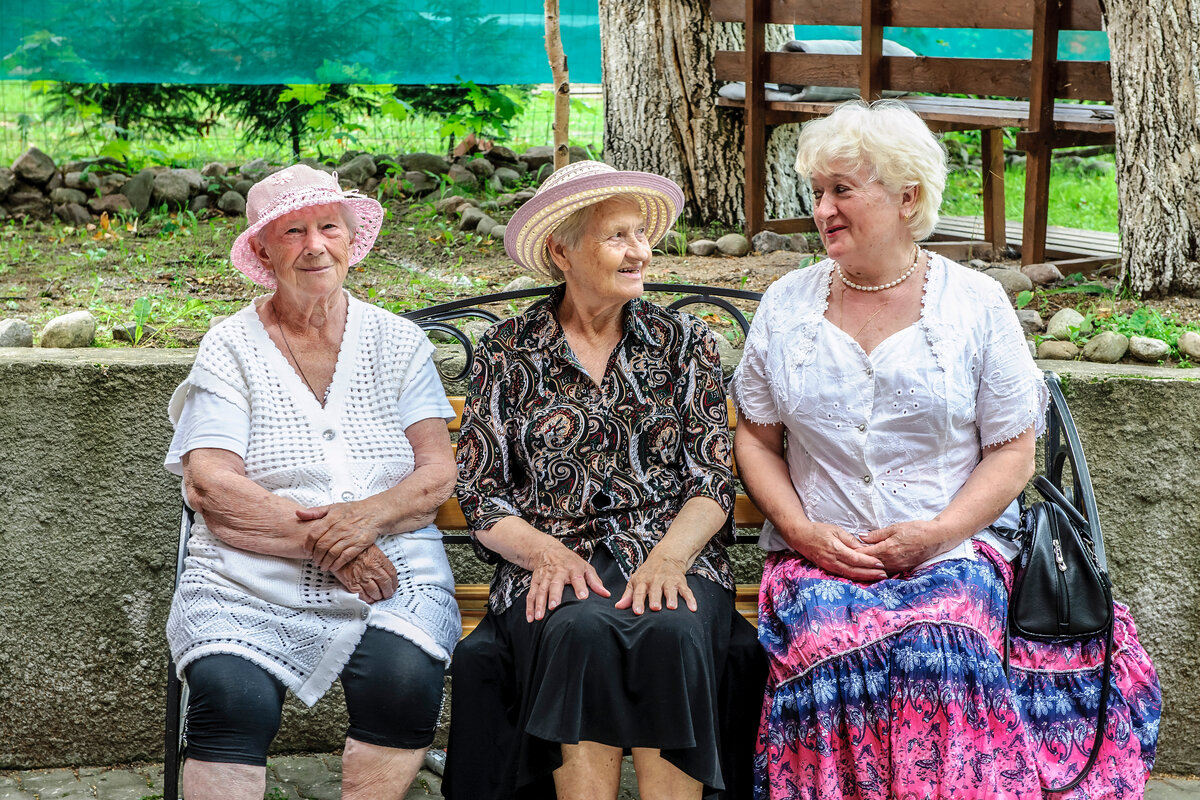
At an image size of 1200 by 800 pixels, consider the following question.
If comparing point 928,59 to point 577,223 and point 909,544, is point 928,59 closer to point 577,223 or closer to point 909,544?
point 577,223

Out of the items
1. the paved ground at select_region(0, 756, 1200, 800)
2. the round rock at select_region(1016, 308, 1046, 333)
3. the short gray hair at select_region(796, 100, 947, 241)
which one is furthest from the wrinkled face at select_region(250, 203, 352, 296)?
the round rock at select_region(1016, 308, 1046, 333)

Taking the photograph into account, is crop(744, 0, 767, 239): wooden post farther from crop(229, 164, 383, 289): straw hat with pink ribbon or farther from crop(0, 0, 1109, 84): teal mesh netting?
crop(229, 164, 383, 289): straw hat with pink ribbon

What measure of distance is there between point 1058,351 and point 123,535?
2895 millimetres

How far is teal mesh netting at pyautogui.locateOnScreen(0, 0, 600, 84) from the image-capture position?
667cm

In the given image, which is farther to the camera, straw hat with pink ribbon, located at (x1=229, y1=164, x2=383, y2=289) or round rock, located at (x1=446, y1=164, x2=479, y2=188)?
round rock, located at (x1=446, y1=164, x2=479, y2=188)

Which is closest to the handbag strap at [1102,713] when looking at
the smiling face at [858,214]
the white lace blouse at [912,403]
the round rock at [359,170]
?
the white lace blouse at [912,403]

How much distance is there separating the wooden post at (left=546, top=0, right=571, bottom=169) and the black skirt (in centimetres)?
245

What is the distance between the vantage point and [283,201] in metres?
2.87

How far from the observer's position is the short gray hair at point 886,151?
2.72 metres

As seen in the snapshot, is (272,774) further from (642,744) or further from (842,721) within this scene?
(842,721)

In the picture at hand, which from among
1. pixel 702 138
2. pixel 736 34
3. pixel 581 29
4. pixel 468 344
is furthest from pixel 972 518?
pixel 581 29

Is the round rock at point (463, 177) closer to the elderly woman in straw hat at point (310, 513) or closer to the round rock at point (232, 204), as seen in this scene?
the round rock at point (232, 204)

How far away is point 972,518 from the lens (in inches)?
105

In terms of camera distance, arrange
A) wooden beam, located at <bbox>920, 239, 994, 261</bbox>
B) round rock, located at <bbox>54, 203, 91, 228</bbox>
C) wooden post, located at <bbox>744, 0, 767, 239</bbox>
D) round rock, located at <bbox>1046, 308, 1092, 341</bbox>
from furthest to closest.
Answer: round rock, located at <bbox>54, 203, 91, 228</bbox>
wooden post, located at <bbox>744, 0, 767, 239</bbox>
wooden beam, located at <bbox>920, 239, 994, 261</bbox>
round rock, located at <bbox>1046, 308, 1092, 341</bbox>
